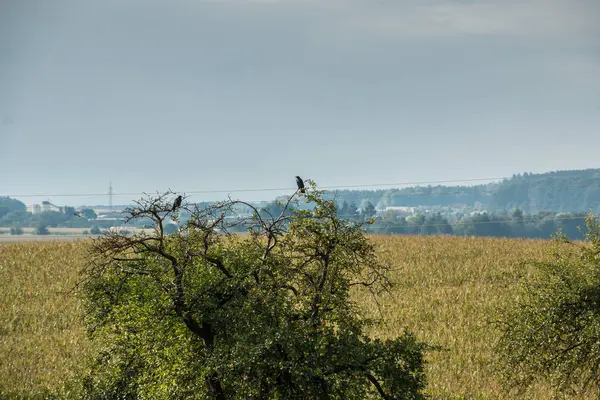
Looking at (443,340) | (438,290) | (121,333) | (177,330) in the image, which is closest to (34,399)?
(121,333)

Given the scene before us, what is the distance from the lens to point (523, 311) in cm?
1695

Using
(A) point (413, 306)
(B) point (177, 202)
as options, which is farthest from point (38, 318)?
(B) point (177, 202)

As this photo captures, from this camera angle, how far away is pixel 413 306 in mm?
34344

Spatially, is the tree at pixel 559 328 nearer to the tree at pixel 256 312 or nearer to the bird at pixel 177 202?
the tree at pixel 256 312

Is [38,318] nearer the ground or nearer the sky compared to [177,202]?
nearer the ground

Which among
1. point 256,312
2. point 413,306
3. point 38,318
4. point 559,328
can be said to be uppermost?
point 256,312

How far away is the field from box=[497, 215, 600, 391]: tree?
794mm

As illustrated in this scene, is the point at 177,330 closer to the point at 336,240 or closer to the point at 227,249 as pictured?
the point at 227,249

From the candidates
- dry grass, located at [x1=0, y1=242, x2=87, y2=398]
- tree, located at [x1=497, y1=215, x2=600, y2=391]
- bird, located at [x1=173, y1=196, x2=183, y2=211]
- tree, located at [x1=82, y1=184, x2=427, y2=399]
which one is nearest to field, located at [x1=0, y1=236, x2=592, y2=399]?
dry grass, located at [x1=0, y1=242, x2=87, y2=398]

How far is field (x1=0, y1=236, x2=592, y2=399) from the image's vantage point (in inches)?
933

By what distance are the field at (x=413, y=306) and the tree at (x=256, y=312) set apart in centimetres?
153

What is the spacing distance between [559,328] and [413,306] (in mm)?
18104

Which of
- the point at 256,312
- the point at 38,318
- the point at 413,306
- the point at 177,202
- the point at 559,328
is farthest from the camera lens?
the point at 413,306

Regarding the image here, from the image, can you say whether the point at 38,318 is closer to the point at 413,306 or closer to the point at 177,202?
the point at 413,306
